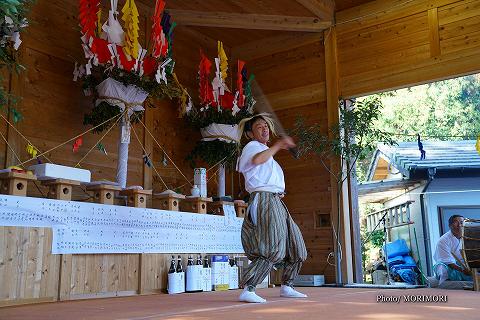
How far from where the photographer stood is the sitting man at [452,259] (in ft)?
15.2

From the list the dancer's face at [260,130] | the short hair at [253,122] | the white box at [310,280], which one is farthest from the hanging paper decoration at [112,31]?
the white box at [310,280]

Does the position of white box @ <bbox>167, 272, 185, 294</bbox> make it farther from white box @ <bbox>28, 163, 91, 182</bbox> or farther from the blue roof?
the blue roof

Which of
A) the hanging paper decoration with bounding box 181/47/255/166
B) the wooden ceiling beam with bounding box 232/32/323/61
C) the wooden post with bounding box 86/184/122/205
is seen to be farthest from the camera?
the wooden ceiling beam with bounding box 232/32/323/61

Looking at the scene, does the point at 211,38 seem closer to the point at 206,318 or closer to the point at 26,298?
the point at 26,298

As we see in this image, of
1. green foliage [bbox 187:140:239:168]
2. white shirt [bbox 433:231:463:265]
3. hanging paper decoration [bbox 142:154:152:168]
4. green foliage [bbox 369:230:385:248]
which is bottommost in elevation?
white shirt [bbox 433:231:463:265]

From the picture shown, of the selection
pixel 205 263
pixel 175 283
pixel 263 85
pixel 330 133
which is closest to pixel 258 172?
pixel 175 283

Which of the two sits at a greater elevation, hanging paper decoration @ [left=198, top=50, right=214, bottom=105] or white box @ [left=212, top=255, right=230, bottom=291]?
hanging paper decoration @ [left=198, top=50, right=214, bottom=105]

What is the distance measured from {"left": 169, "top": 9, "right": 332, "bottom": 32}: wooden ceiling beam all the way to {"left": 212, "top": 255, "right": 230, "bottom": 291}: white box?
10.1ft

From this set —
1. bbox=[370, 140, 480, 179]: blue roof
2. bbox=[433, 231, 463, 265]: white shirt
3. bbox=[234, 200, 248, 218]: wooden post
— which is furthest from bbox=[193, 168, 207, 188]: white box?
bbox=[370, 140, 480, 179]: blue roof

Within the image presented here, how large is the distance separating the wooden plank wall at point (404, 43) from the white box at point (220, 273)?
2.66 m

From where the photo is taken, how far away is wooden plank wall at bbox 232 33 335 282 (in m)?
5.82

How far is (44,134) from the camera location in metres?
4.57

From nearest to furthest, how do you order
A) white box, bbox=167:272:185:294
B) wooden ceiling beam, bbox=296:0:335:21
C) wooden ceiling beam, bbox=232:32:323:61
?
1. white box, bbox=167:272:185:294
2. wooden ceiling beam, bbox=296:0:335:21
3. wooden ceiling beam, bbox=232:32:323:61

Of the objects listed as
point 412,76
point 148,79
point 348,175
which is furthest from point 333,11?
point 148,79
